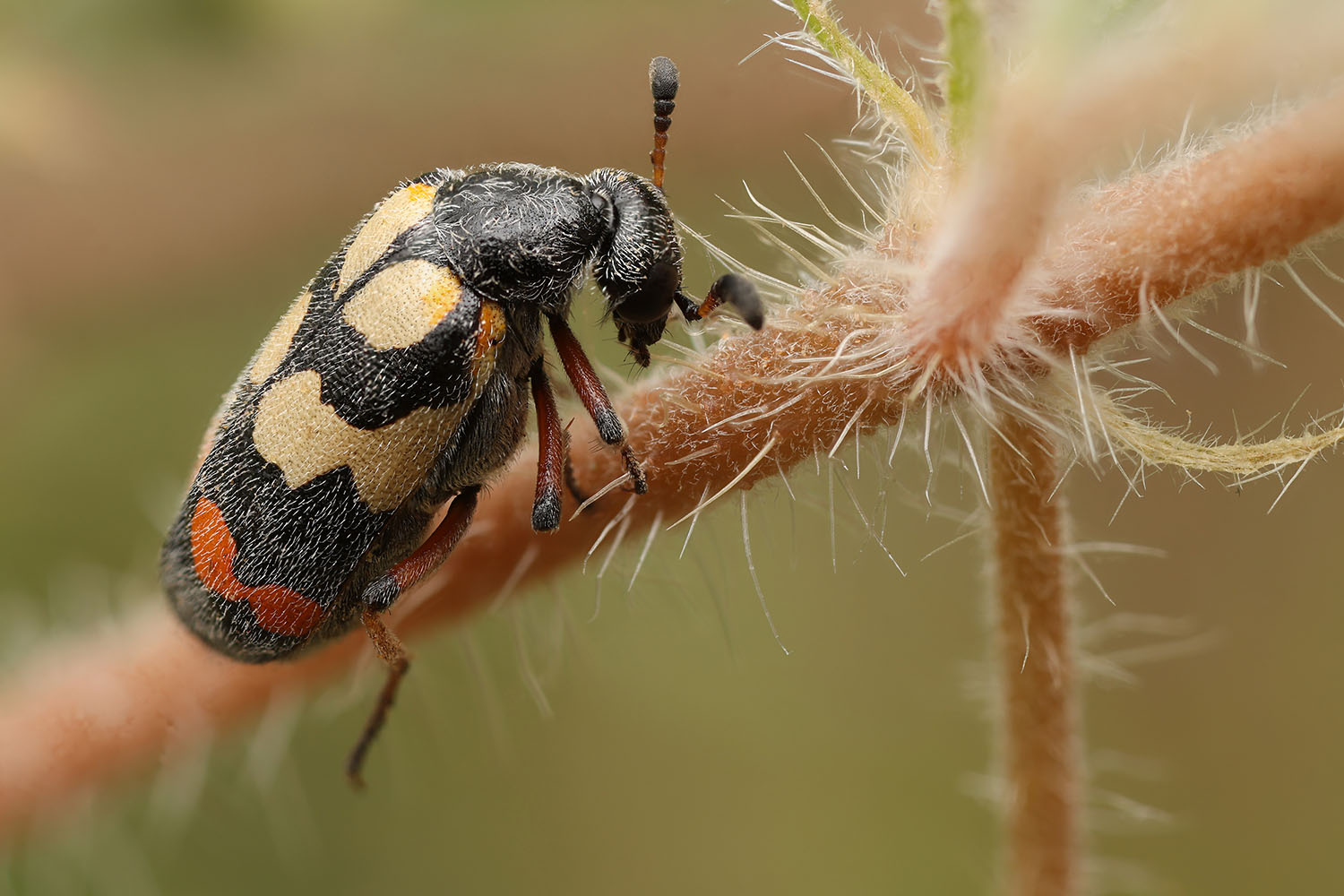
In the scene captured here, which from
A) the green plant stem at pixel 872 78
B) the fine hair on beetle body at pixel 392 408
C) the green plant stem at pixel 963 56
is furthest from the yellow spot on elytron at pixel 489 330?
the green plant stem at pixel 963 56

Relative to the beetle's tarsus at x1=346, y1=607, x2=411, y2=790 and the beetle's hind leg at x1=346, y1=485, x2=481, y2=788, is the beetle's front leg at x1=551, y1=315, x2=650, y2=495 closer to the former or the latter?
the beetle's hind leg at x1=346, y1=485, x2=481, y2=788

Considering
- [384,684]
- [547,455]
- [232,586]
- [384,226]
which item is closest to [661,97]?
[384,226]

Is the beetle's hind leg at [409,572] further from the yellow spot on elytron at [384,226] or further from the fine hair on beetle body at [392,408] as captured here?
the yellow spot on elytron at [384,226]

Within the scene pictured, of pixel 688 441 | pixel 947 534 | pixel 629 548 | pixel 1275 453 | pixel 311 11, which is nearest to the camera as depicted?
pixel 1275 453

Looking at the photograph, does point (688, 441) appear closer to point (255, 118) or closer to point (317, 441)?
point (317, 441)

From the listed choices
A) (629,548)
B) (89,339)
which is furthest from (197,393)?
(629,548)

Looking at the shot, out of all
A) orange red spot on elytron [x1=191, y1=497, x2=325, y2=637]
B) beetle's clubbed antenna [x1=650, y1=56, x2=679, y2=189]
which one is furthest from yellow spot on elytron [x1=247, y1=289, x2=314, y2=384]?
beetle's clubbed antenna [x1=650, y1=56, x2=679, y2=189]

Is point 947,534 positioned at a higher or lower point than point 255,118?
lower
